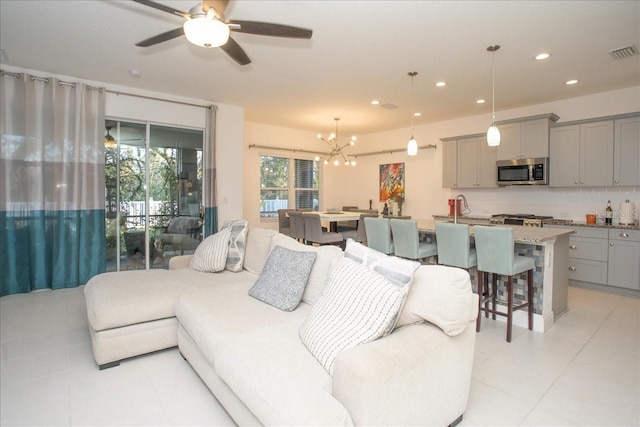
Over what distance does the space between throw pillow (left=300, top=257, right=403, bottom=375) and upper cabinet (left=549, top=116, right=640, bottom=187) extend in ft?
15.2

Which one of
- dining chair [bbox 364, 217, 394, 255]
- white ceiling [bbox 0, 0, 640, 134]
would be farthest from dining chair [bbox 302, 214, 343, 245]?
white ceiling [bbox 0, 0, 640, 134]

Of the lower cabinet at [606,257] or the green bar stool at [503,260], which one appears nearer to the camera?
the green bar stool at [503,260]

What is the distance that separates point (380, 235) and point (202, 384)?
248 centimetres

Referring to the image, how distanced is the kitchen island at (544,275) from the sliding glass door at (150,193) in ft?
13.6

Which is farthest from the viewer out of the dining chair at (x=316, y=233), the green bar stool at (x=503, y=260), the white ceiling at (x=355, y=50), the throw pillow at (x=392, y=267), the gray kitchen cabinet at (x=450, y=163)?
the gray kitchen cabinet at (x=450, y=163)

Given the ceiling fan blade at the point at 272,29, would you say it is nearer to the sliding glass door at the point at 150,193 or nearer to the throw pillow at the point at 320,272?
the throw pillow at the point at 320,272

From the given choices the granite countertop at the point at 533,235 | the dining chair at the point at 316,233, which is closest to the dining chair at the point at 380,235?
the granite countertop at the point at 533,235

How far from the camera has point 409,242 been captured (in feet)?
11.9

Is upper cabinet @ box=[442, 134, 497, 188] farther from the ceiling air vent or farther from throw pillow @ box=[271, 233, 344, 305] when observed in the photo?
throw pillow @ box=[271, 233, 344, 305]

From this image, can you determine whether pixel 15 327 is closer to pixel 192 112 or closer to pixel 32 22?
pixel 32 22

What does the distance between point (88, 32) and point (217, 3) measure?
6.46 feet

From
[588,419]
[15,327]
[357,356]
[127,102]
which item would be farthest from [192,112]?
[588,419]

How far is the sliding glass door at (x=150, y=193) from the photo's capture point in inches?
187

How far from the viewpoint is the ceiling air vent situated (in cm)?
340
